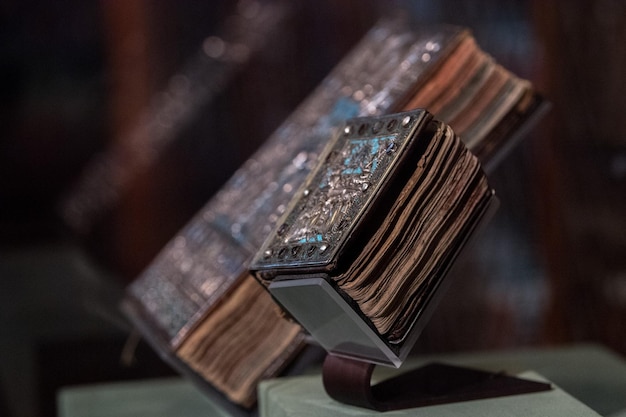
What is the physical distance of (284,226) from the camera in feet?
3.28

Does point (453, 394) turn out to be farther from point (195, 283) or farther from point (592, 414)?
point (195, 283)

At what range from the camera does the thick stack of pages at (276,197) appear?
1.20 meters

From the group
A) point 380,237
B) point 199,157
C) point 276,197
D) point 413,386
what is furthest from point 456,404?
point 199,157

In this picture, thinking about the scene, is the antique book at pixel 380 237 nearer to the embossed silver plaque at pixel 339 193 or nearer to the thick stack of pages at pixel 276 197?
the embossed silver plaque at pixel 339 193

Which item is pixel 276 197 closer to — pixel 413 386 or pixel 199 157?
pixel 413 386

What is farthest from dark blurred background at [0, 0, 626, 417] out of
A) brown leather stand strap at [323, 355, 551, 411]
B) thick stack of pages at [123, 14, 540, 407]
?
brown leather stand strap at [323, 355, 551, 411]

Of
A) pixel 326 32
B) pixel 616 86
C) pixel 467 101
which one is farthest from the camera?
pixel 326 32

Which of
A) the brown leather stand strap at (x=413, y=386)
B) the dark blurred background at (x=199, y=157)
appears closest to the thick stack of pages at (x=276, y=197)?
the brown leather stand strap at (x=413, y=386)

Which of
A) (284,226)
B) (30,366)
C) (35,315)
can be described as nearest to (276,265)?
(284,226)

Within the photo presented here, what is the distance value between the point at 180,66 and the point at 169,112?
144 mm

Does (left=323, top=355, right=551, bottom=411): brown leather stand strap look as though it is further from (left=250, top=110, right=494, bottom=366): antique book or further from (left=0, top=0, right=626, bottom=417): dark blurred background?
(left=0, top=0, right=626, bottom=417): dark blurred background

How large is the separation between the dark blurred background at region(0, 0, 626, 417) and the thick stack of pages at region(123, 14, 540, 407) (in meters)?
0.30

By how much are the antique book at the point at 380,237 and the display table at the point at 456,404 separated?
11 cm

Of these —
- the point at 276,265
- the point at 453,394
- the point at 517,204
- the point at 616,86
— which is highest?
the point at 276,265
